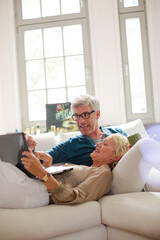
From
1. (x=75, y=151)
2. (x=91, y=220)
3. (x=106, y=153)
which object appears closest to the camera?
(x=91, y=220)

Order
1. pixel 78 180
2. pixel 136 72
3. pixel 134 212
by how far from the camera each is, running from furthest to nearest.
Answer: pixel 136 72
pixel 78 180
pixel 134 212

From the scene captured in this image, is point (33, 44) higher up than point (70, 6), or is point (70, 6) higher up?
point (70, 6)

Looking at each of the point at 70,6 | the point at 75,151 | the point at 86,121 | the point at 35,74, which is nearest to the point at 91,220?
the point at 75,151

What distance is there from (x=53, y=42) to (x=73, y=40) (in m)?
0.30

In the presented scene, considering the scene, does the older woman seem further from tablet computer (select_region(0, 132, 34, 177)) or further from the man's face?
the man's face

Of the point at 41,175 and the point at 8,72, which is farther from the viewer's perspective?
the point at 8,72

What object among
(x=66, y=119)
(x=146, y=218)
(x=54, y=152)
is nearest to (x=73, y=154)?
(x=54, y=152)

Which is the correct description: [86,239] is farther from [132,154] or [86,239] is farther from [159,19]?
[159,19]

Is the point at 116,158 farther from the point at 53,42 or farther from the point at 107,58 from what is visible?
the point at 53,42

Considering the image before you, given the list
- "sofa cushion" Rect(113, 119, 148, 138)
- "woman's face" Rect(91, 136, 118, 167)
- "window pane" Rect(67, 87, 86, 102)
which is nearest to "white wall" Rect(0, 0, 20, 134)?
"window pane" Rect(67, 87, 86, 102)

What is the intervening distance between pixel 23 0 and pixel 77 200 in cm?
371

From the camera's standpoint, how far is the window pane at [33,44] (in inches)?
169

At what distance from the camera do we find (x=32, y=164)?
149 centimetres

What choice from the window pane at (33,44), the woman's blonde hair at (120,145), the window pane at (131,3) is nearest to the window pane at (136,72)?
the window pane at (131,3)
